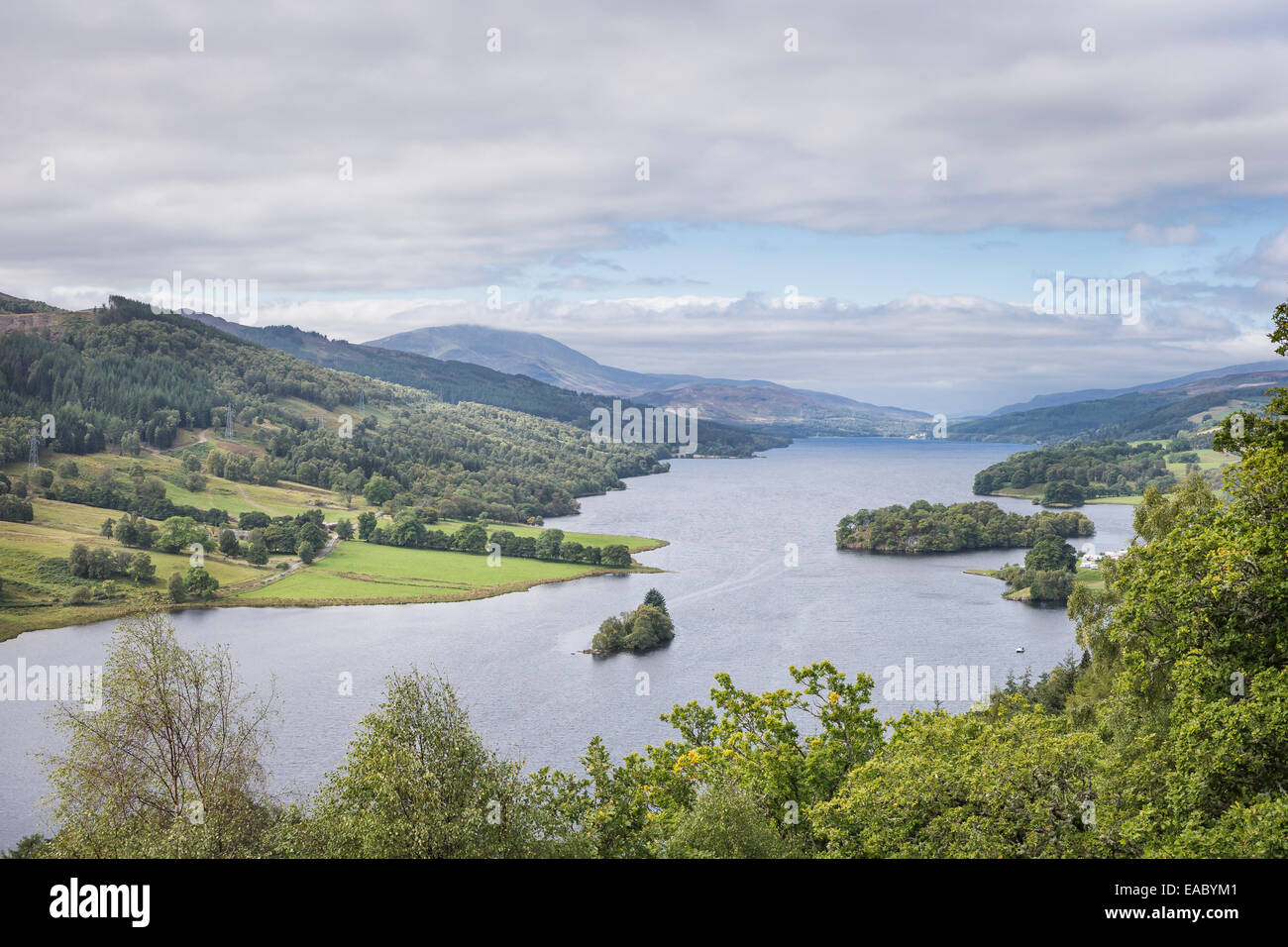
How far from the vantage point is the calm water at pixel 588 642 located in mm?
44719

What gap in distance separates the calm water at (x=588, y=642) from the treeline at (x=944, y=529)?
253cm

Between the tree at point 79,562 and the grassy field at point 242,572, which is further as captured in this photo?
the tree at point 79,562

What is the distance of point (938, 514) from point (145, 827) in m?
93.9

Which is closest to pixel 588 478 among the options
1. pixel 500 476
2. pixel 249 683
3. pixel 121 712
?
pixel 500 476

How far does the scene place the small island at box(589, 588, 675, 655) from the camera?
59031 millimetres

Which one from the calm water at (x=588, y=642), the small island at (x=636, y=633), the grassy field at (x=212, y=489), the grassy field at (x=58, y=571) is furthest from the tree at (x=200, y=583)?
the small island at (x=636, y=633)

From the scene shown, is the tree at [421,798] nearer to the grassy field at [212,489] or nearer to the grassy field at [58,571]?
the grassy field at [58,571]

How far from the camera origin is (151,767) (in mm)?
17797

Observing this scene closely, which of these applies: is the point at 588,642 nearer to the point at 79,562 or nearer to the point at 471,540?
the point at 471,540

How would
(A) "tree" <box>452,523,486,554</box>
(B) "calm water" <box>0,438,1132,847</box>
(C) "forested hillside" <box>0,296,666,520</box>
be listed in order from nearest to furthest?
(B) "calm water" <box>0,438,1132,847</box> < (A) "tree" <box>452,523,486,554</box> < (C) "forested hillside" <box>0,296,666,520</box>

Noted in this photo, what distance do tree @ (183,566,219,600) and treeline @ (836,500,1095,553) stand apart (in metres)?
60.4

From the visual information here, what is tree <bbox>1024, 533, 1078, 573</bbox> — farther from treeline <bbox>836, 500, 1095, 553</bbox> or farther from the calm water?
treeline <bbox>836, 500, 1095, 553</bbox>

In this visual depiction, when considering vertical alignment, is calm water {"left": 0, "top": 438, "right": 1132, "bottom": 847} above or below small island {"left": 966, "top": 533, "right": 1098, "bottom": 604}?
below

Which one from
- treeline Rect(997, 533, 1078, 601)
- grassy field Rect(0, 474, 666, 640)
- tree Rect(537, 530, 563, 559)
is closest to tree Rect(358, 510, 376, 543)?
grassy field Rect(0, 474, 666, 640)
